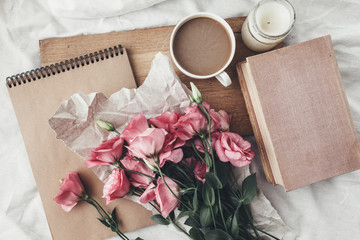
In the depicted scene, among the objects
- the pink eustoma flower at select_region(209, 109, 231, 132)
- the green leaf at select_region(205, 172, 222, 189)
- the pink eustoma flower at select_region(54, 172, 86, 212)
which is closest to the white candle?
the pink eustoma flower at select_region(209, 109, 231, 132)

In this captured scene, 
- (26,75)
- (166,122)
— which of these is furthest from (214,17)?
(26,75)

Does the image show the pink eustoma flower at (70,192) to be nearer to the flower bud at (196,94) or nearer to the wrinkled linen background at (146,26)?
the wrinkled linen background at (146,26)

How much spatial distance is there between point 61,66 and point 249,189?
39 cm

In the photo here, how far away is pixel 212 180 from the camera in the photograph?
1.14 feet

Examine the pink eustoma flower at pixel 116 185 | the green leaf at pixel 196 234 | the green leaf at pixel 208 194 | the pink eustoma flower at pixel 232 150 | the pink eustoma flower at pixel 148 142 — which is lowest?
the green leaf at pixel 196 234

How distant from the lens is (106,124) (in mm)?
394

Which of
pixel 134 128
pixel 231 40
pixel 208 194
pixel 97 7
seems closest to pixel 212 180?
pixel 208 194

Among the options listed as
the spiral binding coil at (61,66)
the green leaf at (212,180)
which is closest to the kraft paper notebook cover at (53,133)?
the spiral binding coil at (61,66)

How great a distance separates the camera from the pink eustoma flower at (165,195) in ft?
1.18

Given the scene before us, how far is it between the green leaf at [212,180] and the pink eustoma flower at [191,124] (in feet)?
0.20

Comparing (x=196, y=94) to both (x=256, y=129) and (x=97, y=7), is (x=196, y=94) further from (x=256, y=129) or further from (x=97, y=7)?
(x=97, y=7)

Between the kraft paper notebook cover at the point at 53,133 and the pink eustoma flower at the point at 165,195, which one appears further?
the kraft paper notebook cover at the point at 53,133

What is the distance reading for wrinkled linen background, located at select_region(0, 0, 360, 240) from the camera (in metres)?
0.52

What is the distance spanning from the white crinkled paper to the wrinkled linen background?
7 centimetres
